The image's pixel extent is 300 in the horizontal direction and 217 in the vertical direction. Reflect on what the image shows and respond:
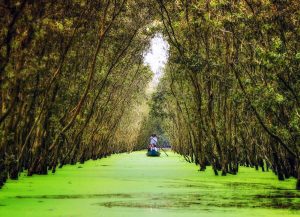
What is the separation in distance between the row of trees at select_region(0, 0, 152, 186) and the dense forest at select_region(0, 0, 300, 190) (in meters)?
0.06

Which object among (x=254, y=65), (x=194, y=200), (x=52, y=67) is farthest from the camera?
(x=52, y=67)

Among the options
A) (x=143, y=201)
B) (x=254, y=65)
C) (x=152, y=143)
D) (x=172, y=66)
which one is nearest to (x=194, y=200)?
(x=143, y=201)

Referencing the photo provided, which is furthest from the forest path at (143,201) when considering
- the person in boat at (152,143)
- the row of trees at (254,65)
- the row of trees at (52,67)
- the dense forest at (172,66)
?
the person in boat at (152,143)

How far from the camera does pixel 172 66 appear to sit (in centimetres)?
3994

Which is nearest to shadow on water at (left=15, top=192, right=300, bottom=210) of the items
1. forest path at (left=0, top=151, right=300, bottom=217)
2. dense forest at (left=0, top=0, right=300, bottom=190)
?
forest path at (left=0, top=151, right=300, bottom=217)

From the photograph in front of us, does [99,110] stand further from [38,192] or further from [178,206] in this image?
[178,206]

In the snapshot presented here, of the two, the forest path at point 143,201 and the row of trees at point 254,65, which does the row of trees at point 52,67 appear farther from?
the row of trees at point 254,65

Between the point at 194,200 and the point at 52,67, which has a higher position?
the point at 52,67

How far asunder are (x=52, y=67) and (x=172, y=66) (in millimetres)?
18291

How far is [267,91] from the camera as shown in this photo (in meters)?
17.8

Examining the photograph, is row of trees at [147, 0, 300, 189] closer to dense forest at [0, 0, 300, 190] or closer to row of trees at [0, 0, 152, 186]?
dense forest at [0, 0, 300, 190]

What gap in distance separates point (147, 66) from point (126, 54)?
10283mm

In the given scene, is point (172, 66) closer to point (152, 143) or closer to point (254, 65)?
point (254, 65)

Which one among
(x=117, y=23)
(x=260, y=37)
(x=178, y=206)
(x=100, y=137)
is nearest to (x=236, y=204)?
(x=178, y=206)
